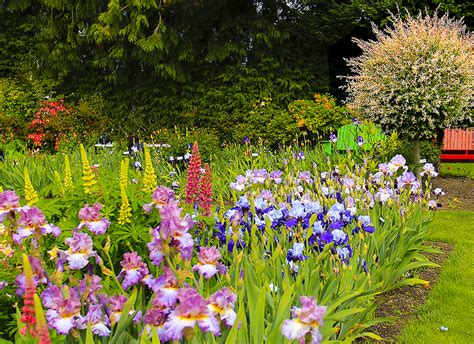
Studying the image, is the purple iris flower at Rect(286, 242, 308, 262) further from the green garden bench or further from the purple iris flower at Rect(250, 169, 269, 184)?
the green garden bench

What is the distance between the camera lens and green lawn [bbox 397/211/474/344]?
321cm

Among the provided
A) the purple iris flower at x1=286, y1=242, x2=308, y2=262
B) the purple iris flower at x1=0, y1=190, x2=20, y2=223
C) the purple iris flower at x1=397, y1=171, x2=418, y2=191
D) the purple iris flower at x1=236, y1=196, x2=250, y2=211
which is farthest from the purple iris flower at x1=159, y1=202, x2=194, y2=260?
the purple iris flower at x1=397, y1=171, x2=418, y2=191

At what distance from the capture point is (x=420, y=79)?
7051mm

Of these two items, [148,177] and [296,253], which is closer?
[296,253]

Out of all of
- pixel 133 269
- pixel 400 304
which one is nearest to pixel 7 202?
pixel 133 269

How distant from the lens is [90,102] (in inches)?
466

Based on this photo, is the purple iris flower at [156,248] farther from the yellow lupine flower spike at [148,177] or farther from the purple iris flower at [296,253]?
the yellow lupine flower spike at [148,177]

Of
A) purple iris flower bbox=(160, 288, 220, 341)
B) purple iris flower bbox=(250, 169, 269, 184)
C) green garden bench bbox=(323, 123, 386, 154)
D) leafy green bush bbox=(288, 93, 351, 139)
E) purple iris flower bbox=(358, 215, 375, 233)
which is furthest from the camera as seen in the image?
leafy green bush bbox=(288, 93, 351, 139)

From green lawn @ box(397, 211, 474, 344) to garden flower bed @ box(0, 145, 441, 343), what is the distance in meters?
0.29

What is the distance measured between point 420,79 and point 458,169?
14.9ft

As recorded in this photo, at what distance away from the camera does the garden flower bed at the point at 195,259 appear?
5.18ft

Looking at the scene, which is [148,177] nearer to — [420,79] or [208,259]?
[208,259]

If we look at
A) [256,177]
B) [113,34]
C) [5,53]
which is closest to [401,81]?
[256,177]

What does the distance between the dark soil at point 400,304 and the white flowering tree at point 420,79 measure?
3424mm
